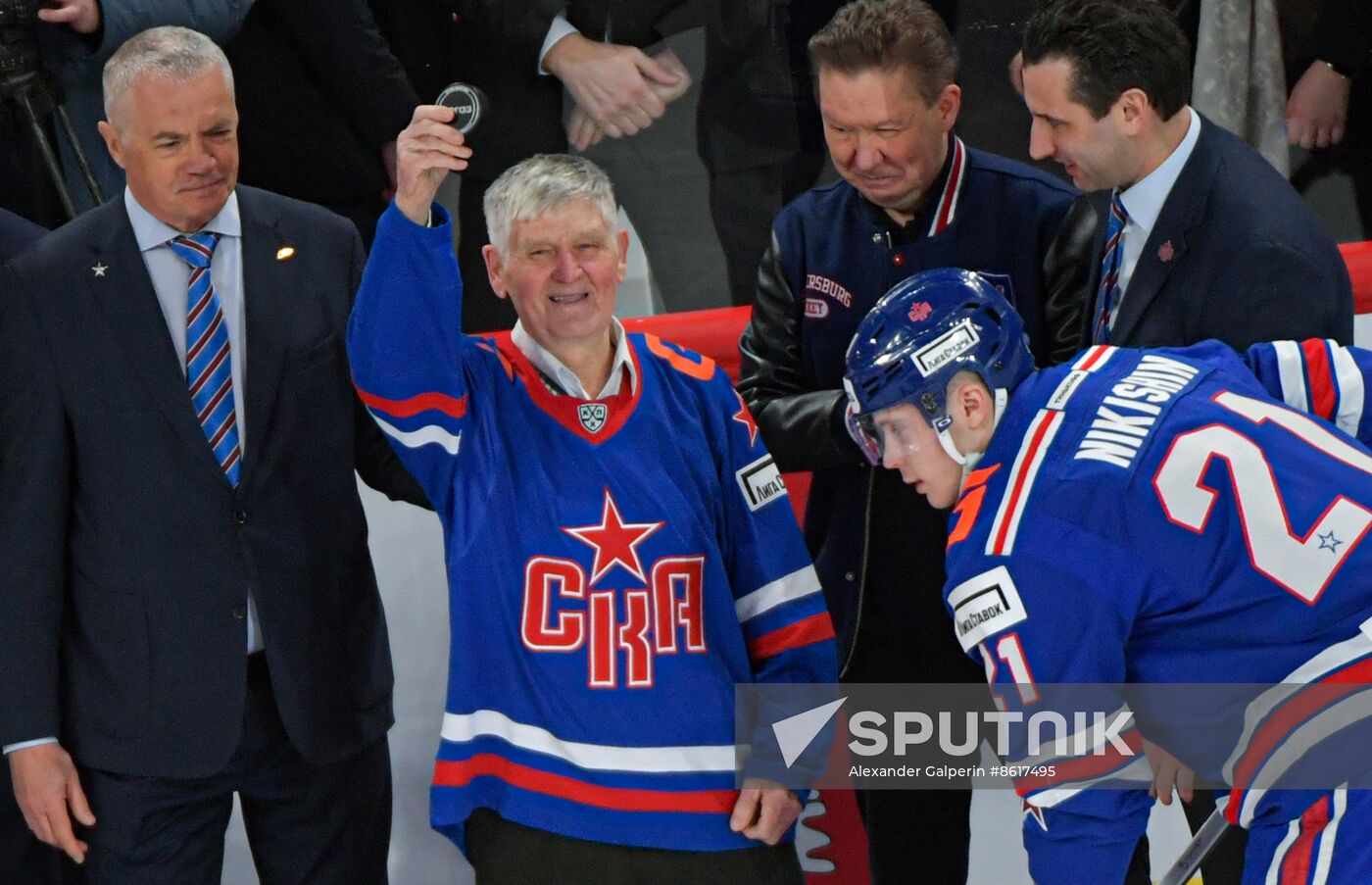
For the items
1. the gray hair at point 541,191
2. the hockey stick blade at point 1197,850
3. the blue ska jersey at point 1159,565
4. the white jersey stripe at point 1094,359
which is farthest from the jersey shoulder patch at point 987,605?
the gray hair at point 541,191

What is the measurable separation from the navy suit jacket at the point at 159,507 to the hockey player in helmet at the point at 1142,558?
0.91m

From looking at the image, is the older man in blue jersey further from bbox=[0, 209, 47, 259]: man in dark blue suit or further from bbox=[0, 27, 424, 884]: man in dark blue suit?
bbox=[0, 209, 47, 259]: man in dark blue suit

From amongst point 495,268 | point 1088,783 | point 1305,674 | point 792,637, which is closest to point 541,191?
point 495,268

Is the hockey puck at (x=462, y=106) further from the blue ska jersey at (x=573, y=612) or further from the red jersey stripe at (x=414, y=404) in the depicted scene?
the red jersey stripe at (x=414, y=404)

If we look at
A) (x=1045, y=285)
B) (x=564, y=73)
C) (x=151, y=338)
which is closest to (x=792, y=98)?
(x=564, y=73)

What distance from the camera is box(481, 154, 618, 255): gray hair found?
7.76ft

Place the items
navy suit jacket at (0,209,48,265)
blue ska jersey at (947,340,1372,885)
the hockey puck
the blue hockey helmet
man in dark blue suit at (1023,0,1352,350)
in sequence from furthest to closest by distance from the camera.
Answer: navy suit jacket at (0,209,48,265) < man in dark blue suit at (1023,0,1352,350) < the hockey puck < the blue hockey helmet < blue ska jersey at (947,340,1372,885)

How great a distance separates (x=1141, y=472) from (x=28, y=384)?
160 cm

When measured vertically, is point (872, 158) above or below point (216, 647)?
above

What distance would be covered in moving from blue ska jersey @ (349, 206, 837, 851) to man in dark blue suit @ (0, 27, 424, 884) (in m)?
0.29

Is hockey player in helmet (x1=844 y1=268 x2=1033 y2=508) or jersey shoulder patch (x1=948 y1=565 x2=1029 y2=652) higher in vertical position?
hockey player in helmet (x1=844 y1=268 x2=1033 y2=508)

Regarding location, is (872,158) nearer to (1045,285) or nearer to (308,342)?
(1045,285)

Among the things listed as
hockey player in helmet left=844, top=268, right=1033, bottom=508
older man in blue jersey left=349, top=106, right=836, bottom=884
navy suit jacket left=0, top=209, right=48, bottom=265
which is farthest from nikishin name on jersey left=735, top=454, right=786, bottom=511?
navy suit jacket left=0, top=209, right=48, bottom=265

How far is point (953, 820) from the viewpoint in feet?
9.29
